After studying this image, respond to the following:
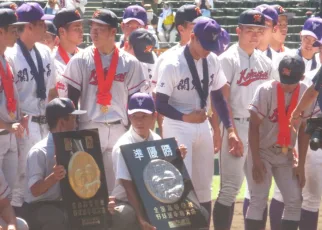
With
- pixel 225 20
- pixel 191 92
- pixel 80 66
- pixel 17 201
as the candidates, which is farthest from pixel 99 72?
pixel 225 20

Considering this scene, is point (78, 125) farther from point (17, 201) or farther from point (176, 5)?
point (176, 5)

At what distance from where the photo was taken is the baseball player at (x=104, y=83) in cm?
698

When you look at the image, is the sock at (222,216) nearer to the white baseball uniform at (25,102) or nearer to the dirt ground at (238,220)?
the dirt ground at (238,220)

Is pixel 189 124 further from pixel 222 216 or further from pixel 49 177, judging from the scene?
pixel 49 177

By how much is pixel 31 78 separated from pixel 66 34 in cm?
75

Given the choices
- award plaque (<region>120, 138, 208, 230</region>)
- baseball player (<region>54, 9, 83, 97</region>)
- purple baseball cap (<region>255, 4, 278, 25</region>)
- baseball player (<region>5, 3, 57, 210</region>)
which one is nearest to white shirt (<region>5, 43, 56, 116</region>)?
baseball player (<region>5, 3, 57, 210</region>)

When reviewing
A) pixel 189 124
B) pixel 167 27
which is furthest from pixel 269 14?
pixel 167 27

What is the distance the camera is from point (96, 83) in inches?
276

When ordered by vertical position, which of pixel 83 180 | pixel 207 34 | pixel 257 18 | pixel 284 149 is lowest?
pixel 284 149

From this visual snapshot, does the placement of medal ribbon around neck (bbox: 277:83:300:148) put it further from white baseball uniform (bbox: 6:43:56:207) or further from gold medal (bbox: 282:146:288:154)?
white baseball uniform (bbox: 6:43:56:207)

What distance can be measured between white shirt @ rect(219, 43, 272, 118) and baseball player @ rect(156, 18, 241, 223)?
423 millimetres

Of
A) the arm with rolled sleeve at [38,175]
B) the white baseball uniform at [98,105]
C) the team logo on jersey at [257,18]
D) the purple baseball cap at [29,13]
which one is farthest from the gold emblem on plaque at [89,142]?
the team logo on jersey at [257,18]

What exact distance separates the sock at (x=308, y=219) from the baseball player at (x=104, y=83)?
5.08ft

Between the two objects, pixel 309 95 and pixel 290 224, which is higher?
pixel 309 95
